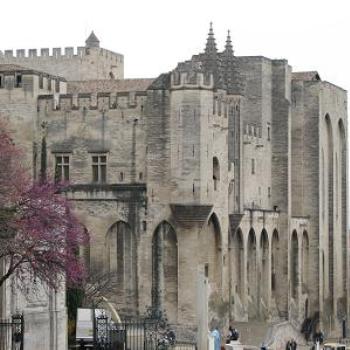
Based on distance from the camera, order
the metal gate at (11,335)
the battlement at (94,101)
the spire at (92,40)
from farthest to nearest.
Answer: the spire at (92,40) < the battlement at (94,101) < the metal gate at (11,335)

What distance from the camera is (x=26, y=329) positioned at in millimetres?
40750

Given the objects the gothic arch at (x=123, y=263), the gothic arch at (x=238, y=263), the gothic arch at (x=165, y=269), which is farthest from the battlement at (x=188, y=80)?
the gothic arch at (x=238, y=263)

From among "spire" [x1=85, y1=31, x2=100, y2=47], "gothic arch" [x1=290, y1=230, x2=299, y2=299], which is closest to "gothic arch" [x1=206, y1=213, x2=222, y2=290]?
"gothic arch" [x1=290, y1=230, x2=299, y2=299]

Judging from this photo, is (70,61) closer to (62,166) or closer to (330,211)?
(330,211)

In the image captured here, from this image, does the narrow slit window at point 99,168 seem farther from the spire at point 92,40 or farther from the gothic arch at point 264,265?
the spire at point 92,40

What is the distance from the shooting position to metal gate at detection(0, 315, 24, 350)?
37781 millimetres

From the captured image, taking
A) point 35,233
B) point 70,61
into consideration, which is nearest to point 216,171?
point 35,233

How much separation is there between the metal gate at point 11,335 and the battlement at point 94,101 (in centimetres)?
2200

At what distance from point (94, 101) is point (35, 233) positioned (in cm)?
2376

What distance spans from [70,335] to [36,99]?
14282 millimetres

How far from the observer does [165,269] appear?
58188 millimetres

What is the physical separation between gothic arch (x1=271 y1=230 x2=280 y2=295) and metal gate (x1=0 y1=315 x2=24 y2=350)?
112 ft

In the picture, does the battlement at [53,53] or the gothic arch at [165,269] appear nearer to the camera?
the gothic arch at [165,269]

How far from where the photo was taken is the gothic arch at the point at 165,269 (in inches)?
2280
